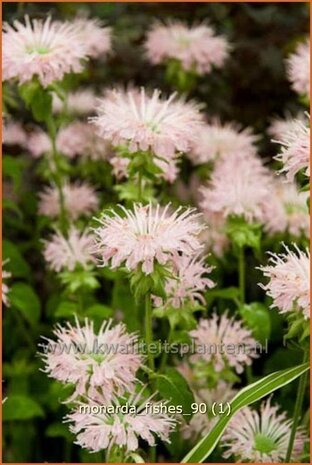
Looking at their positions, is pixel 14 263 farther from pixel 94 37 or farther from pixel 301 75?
pixel 301 75

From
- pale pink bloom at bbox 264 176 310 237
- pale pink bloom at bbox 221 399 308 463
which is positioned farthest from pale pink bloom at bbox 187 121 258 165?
pale pink bloom at bbox 221 399 308 463

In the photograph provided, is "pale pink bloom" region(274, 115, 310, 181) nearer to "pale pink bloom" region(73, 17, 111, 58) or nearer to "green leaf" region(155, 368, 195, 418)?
"green leaf" region(155, 368, 195, 418)

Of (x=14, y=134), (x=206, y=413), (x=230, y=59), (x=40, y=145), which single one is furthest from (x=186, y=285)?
(x=230, y=59)

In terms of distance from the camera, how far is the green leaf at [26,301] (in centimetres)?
138

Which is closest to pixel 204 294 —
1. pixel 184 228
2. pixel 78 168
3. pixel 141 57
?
pixel 184 228

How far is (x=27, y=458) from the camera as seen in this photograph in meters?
1.40

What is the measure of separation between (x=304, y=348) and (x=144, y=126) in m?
0.32

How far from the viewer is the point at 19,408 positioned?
1.29 metres

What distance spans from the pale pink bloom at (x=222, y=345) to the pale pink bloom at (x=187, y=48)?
53cm

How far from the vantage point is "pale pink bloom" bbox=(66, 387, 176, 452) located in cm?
98

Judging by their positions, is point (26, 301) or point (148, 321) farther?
point (26, 301)

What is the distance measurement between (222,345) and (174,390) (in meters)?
0.17

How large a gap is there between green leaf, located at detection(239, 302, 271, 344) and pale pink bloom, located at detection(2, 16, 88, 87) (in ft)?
1.30

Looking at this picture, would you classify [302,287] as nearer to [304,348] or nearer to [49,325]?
[304,348]
